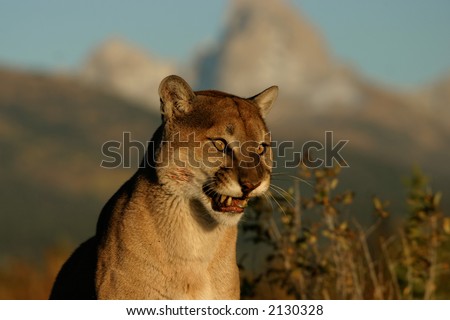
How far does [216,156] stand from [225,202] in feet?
1.37

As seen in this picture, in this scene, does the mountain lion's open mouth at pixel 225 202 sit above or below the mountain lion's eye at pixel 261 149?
below

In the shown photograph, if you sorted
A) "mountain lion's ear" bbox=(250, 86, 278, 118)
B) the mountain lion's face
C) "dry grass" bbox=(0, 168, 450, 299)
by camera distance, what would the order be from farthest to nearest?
"dry grass" bbox=(0, 168, 450, 299), "mountain lion's ear" bbox=(250, 86, 278, 118), the mountain lion's face

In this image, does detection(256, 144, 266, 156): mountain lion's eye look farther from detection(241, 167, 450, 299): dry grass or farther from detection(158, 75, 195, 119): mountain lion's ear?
detection(241, 167, 450, 299): dry grass

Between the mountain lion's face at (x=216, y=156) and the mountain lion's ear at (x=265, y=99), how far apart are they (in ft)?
1.83

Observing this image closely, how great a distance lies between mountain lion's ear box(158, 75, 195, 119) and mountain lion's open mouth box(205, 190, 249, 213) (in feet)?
3.03

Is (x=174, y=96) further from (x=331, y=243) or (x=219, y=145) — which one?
(x=331, y=243)

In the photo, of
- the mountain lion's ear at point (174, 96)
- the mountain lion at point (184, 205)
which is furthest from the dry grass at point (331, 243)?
the mountain lion's ear at point (174, 96)

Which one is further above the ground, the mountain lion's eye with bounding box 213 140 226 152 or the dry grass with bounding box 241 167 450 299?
the mountain lion's eye with bounding box 213 140 226 152

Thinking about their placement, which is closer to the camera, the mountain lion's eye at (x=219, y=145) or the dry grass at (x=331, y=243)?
the mountain lion's eye at (x=219, y=145)

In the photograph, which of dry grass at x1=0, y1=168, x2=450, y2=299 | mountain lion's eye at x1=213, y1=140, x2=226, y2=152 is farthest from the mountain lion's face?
dry grass at x1=0, y1=168, x2=450, y2=299

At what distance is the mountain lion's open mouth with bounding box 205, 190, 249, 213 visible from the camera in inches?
338

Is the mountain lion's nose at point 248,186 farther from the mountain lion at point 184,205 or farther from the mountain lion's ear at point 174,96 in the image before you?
the mountain lion's ear at point 174,96

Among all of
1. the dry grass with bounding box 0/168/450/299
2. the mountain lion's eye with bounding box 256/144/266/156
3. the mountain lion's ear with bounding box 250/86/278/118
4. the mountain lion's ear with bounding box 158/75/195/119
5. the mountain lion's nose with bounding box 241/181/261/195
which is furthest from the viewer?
the dry grass with bounding box 0/168/450/299

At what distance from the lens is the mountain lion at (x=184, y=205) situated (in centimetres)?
858
